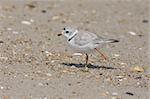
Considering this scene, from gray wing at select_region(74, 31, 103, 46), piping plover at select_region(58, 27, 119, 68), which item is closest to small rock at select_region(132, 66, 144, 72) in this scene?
piping plover at select_region(58, 27, 119, 68)

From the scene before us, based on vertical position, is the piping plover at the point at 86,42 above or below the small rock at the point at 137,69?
above

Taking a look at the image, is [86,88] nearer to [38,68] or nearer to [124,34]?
[38,68]

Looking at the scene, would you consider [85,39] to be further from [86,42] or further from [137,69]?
[137,69]

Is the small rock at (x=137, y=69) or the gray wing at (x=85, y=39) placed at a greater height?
the gray wing at (x=85, y=39)

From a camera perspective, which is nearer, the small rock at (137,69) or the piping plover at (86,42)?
the piping plover at (86,42)

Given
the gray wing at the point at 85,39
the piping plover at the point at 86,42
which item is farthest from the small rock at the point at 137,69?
the gray wing at the point at 85,39

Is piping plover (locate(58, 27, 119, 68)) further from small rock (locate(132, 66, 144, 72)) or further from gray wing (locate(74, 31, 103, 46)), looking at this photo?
small rock (locate(132, 66, 144, 72))

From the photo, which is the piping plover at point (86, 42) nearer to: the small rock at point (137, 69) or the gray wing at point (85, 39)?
the gray wing at point (85, 39)

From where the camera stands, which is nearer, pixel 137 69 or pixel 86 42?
pixel 86 42

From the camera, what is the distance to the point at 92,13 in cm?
1412

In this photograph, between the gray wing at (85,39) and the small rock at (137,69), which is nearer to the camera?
the gray wing at (85,39)

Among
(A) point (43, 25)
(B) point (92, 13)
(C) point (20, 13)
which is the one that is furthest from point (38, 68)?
(B) point (92, 13)

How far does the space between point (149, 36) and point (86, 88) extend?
4.63 metres

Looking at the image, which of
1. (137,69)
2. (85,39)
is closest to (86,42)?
(85,39)
